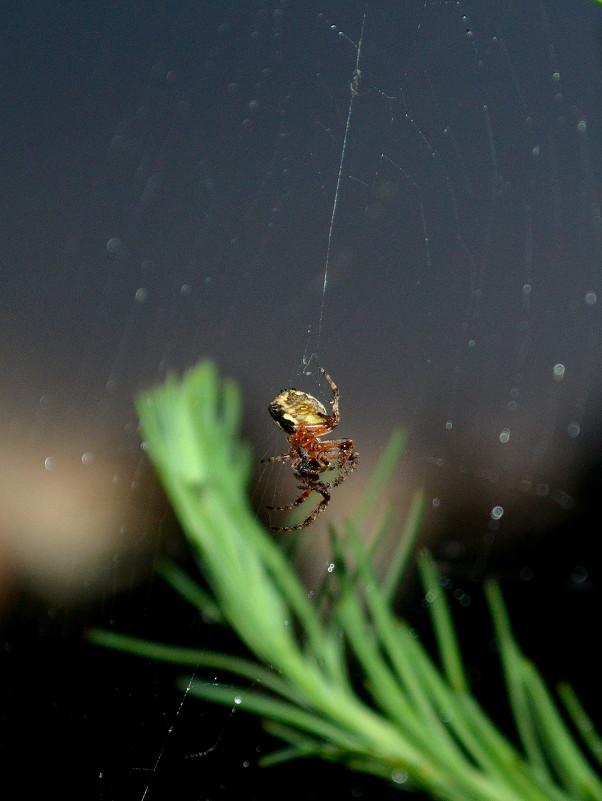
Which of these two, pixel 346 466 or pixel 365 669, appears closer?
pixel 365 669

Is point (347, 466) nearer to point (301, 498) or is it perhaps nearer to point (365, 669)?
point (301, 498)

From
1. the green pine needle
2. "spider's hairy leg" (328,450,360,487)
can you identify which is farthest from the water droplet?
the green pine needle

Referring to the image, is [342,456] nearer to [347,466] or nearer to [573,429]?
[347,466]

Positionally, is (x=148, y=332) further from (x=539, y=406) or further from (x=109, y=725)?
(x=539, y=406)

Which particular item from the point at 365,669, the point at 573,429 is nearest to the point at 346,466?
the point at 573,429

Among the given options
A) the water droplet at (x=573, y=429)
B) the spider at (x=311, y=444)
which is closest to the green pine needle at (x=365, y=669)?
the spider at (x=311, y=444)

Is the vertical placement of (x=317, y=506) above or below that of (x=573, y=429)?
below

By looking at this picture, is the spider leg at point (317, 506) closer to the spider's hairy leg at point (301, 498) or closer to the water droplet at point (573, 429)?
the spider's hairy leg at point (301, 498)

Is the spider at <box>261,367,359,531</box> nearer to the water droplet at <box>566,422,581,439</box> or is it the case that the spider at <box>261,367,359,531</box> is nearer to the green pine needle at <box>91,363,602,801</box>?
the water droplet at <box>566,422,581,439</box>
